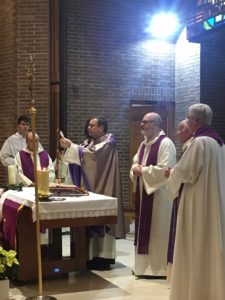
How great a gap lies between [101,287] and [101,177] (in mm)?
1464

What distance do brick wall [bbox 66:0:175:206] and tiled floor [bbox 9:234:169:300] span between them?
4.73 meters

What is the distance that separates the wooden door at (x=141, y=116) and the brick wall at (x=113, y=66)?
11 centimetres

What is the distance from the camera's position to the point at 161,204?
6234mm

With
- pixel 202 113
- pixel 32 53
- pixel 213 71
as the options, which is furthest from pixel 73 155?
pixel 213 71

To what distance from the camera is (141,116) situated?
11109mm

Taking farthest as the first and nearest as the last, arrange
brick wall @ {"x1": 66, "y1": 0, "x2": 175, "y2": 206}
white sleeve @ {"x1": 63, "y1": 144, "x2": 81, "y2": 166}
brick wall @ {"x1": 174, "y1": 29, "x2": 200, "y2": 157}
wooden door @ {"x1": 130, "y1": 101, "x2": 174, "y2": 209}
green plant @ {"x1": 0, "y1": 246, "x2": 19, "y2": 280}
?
wooden door @ {"x1": 130, "y1": 101, "x2": 174, "y2": 209} → brick wall @ {"x1": 66, "y1": 0, "x2": 175, "y2": 206} → brick wall @ {"x1": 174, "y1": 29, "x2": 200, "y2": 157} → white sleeve @ {"x1": 63, "y1": 144, "x2": 81, "y2": 166} → green plant @ {"x1": 0, "y1": 246, "x2": 19, "y2": 280}

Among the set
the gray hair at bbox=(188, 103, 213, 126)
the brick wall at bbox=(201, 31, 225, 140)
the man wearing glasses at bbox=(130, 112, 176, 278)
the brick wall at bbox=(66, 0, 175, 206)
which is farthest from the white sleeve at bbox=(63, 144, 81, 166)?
the brick wall at bbox=(201, 31, 225, 140)

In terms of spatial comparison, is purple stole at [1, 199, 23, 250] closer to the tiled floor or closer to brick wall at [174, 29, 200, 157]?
the tiled floor

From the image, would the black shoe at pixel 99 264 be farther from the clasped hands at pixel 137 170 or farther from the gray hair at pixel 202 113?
the gray hair at pixel 202 113

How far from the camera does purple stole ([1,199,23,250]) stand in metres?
5.79

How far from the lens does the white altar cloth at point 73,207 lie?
17.7 feet

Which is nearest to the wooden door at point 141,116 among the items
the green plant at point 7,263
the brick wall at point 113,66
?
the brick wall at point 113,66

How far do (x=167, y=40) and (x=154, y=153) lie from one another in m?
5.54

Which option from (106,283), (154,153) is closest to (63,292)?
(106,283)
